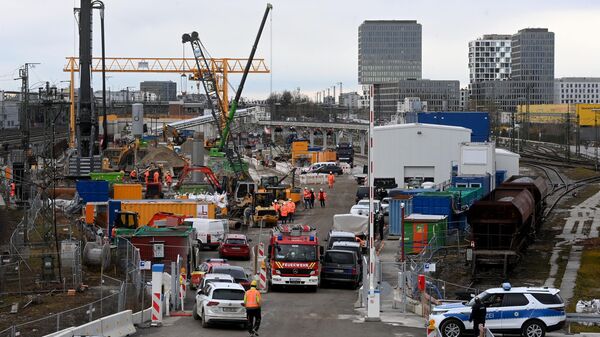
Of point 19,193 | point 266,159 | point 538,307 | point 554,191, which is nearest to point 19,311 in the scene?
point 538,307

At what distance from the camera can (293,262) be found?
103 feet

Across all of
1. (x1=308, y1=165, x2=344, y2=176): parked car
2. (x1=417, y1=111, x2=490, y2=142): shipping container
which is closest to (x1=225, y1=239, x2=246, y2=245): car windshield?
(x1=417, y1=111, x2=490, y2=142): shipping container

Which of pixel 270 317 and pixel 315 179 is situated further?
pixel 315 179

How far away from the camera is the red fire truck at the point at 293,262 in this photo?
1229 inches

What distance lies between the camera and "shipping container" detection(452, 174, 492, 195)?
54.8 m

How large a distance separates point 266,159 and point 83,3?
48311 millimetres

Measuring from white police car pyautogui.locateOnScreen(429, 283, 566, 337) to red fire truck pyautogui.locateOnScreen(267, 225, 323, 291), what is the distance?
9.15 m

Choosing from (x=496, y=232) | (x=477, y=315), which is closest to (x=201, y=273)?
(x=496, y=232)

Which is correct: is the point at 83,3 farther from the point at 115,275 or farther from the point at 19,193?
the point at 115,275

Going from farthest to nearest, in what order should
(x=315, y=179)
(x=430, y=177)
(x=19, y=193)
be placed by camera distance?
(x=315, y=179) → (x=430, y=177) → (x=19, y=193)

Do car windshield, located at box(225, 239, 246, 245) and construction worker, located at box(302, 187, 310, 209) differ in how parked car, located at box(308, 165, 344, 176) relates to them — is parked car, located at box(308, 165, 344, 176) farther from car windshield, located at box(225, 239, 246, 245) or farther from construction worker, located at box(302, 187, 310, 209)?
car windshield, located at box(225, 239, 246, 245)

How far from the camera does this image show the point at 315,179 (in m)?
81.1

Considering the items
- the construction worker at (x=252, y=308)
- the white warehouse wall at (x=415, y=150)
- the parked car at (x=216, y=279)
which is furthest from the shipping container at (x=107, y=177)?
the construction worker at (x=252, y=308)

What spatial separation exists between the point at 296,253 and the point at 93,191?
2273 centimetres
